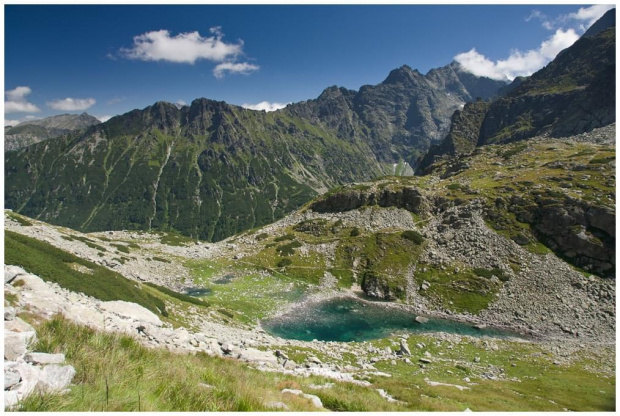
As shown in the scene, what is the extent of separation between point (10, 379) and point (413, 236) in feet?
247

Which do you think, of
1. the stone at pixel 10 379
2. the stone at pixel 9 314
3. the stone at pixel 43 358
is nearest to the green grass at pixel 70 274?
the stone at pixel 9 314

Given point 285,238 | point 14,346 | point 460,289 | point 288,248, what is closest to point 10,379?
point 14,346

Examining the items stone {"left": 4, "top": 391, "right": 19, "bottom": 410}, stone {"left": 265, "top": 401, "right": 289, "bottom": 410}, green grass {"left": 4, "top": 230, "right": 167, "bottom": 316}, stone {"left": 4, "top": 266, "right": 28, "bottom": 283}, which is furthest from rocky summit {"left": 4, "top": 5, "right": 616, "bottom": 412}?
stone {"left": 4, "top": 266, "right": 28, "bottom": 283}

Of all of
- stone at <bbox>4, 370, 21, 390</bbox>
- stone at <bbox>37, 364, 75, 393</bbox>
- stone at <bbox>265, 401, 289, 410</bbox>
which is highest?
stone at <bbox>4, 370, 21, 390</bbox>

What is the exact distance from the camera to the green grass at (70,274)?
32312mm

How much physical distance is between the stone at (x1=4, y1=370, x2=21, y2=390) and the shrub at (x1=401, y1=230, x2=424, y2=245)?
73.7 metres

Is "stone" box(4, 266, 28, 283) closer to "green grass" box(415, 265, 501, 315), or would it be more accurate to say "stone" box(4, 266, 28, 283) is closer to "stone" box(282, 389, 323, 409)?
"stone" box(282, 389, 323, 409)

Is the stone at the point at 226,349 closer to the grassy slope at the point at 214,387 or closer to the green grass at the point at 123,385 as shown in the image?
the grassy slope at the point at 214,387

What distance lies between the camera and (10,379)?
6.34 meters

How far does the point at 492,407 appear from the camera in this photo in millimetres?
19047

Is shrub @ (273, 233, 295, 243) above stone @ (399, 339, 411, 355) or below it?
above

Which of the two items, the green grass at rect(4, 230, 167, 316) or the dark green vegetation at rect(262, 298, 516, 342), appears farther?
the dark green vegetation at rect(262, 298, 516, 342)

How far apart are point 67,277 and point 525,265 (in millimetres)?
69280

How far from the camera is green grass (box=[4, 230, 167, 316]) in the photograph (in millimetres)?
32312
